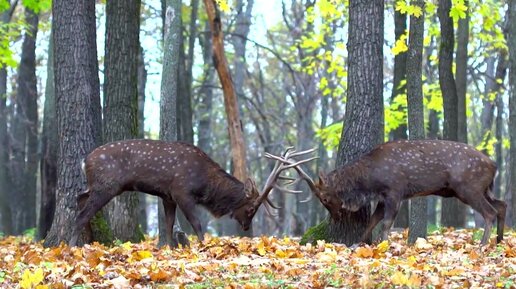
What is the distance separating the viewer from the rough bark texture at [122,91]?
48.8 feet

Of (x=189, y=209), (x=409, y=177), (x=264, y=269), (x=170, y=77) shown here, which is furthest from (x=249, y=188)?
(x=264, y=269)

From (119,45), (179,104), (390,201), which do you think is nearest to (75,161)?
(119,45)

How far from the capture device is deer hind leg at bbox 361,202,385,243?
41.1 feet

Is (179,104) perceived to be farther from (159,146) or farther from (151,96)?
(151,96)

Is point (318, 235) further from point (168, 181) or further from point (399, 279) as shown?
point (399, 279)

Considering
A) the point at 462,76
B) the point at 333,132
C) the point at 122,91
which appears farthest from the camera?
the point at 333,132

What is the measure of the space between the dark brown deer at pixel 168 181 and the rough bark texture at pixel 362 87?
4.07 feet

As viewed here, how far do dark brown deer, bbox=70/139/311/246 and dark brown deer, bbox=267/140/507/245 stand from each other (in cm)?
108

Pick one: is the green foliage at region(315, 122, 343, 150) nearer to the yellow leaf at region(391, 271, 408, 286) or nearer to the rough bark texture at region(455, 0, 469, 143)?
the rough bark texture at region(455, 0, 469, 143)

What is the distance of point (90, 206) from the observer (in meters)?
12.9

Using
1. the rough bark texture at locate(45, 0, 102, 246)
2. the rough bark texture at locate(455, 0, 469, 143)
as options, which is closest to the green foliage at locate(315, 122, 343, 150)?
the rough bark texture at locate(455, 0, 469, 143)

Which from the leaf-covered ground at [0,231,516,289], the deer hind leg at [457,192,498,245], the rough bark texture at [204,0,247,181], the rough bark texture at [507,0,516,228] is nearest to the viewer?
the leaf-covered ground at [0,231,516,289]

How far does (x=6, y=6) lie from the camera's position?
68.8 ft

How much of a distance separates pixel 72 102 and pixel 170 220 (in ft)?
7.39
